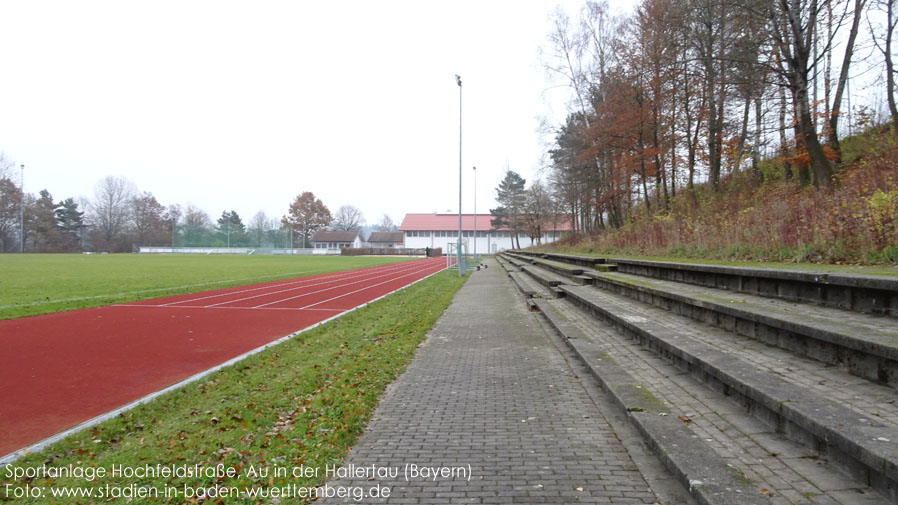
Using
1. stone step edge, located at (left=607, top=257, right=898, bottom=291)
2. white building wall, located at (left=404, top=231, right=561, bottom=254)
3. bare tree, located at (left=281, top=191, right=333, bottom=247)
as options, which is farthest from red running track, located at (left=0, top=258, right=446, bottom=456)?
bare tree, located at (left=281, top=191, right=333, bottom=247)

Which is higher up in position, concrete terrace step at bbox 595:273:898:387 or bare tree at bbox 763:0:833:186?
bare tree at bbox 763:0:833:186

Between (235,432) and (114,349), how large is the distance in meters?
5.33

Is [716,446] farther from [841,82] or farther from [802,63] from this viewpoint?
[841,82]

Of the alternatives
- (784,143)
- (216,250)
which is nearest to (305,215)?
(216,250)

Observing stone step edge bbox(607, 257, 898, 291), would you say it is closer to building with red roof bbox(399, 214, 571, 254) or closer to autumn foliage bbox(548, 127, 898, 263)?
autumn foliage bbox(548, 127, 898, 263)

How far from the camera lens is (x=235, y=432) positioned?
3.96m

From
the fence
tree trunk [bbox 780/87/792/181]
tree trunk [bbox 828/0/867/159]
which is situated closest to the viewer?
tree trunk [bbox 828/0/867/159]

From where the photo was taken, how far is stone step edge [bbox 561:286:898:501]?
7.34 feet

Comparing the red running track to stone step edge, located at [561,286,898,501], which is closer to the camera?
stone step edge, located at [561,286,898,501]

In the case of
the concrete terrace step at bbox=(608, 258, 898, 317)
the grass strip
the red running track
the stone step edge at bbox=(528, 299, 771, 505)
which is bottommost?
the red running track

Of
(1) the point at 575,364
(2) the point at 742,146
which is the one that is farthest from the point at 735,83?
(1) the point at 575,364

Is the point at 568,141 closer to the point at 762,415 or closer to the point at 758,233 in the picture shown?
the point at 758,233

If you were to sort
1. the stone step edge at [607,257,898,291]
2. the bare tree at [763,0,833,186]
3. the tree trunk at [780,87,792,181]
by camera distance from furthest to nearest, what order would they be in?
the tree trunk at [780,87,792,181] < the bare tree at [763,0,833,186] < the stone step edge at [607,257,898,291]

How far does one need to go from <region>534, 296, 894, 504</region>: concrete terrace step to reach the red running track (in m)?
5.28
